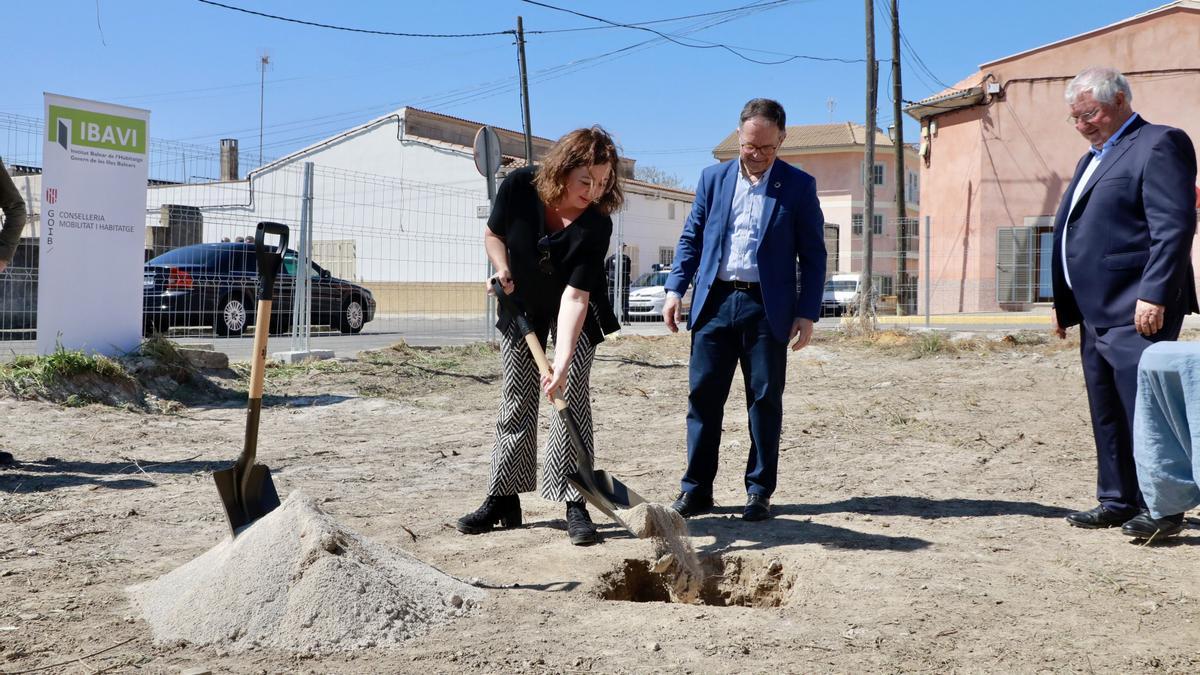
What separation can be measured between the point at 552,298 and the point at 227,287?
8271 millimetres

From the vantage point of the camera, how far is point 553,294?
415 cm

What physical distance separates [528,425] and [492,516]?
403mm

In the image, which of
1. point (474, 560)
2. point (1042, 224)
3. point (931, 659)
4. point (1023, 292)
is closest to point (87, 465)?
point (474, 560)

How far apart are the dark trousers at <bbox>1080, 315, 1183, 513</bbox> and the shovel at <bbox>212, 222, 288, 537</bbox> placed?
3.16 m

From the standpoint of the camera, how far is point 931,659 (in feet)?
9.09

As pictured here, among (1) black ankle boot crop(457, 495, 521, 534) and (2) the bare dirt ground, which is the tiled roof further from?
(1) black ankle boot crop(457, 495, 521, 534)

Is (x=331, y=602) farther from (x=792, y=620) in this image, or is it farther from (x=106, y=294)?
(x=106, y=294)

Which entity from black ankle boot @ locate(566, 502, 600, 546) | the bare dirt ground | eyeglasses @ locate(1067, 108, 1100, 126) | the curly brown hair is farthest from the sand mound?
eyeglasses @ locate(1067, 108, 1100, 126)

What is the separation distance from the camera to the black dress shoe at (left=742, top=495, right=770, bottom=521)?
4488mm

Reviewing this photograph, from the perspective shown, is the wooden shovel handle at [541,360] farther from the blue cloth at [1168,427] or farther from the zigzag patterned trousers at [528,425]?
the blue cloth at [1168,427]

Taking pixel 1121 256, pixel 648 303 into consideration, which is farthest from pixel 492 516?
pixel 648 303

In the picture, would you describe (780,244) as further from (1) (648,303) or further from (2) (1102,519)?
(1) (648,303)

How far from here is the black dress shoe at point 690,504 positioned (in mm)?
4617

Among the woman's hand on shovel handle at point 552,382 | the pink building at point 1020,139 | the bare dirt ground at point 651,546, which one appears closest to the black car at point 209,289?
the bare dirt ground at point 651,546
